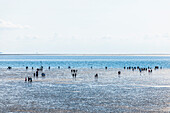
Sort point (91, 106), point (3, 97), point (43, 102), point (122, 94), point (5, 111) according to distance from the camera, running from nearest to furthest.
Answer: point (5, 111) → point (91, 106) → point (43, 102) → point (3, 97) → point (122, 94)

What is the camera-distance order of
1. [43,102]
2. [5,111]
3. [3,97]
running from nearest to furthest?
[5,111]
[43,102]
[3,97]

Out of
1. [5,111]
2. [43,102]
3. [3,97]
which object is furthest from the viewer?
[3,97]

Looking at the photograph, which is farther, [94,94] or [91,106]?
[94,94]

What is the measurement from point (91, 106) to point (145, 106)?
23.8 ft

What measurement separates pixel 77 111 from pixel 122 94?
15747 millimetres

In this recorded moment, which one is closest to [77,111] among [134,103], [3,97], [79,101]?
[79,101]

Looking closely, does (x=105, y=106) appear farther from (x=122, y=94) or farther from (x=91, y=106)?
(x=122, y=94)

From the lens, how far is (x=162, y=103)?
134ft

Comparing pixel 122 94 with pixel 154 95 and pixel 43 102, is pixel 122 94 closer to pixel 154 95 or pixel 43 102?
pixel 154 95

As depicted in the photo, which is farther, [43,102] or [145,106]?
[43,102]

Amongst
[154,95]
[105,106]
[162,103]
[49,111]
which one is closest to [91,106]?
[105,106]

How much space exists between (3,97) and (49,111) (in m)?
13.7

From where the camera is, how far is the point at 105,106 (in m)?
38.6

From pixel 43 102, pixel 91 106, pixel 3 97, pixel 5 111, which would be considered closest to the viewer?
pixel 5 111
